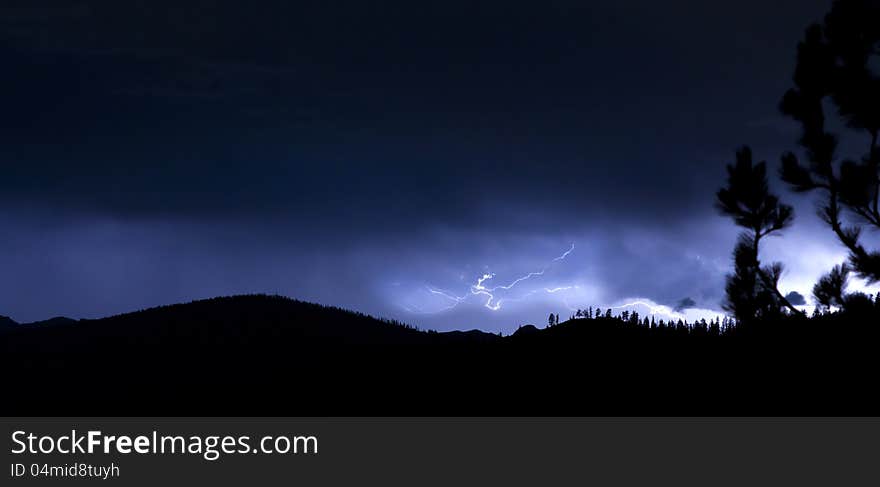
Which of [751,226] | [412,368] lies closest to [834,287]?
[751,226]

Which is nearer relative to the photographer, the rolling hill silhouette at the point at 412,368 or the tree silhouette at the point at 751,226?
the rolling hill silhouette at the point at 412,368

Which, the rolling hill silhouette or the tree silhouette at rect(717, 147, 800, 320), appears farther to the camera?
the tree silhouette at rect(717, 147, 800, 320)

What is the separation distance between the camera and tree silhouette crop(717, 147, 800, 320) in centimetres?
2036

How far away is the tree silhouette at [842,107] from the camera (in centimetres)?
1914

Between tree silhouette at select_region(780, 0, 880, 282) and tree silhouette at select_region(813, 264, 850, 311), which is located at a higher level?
tree silhouette at select_region(780, 0, 880, 282)

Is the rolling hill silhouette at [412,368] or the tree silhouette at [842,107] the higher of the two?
the tree silhouette at [842,107]

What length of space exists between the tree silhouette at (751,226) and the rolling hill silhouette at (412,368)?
337 centimetres

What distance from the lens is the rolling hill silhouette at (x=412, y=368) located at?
13.5 meters

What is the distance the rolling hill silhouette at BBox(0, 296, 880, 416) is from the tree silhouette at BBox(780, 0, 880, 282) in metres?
3.82

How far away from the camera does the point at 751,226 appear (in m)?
21.5

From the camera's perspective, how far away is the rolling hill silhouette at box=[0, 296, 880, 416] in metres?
13.5
